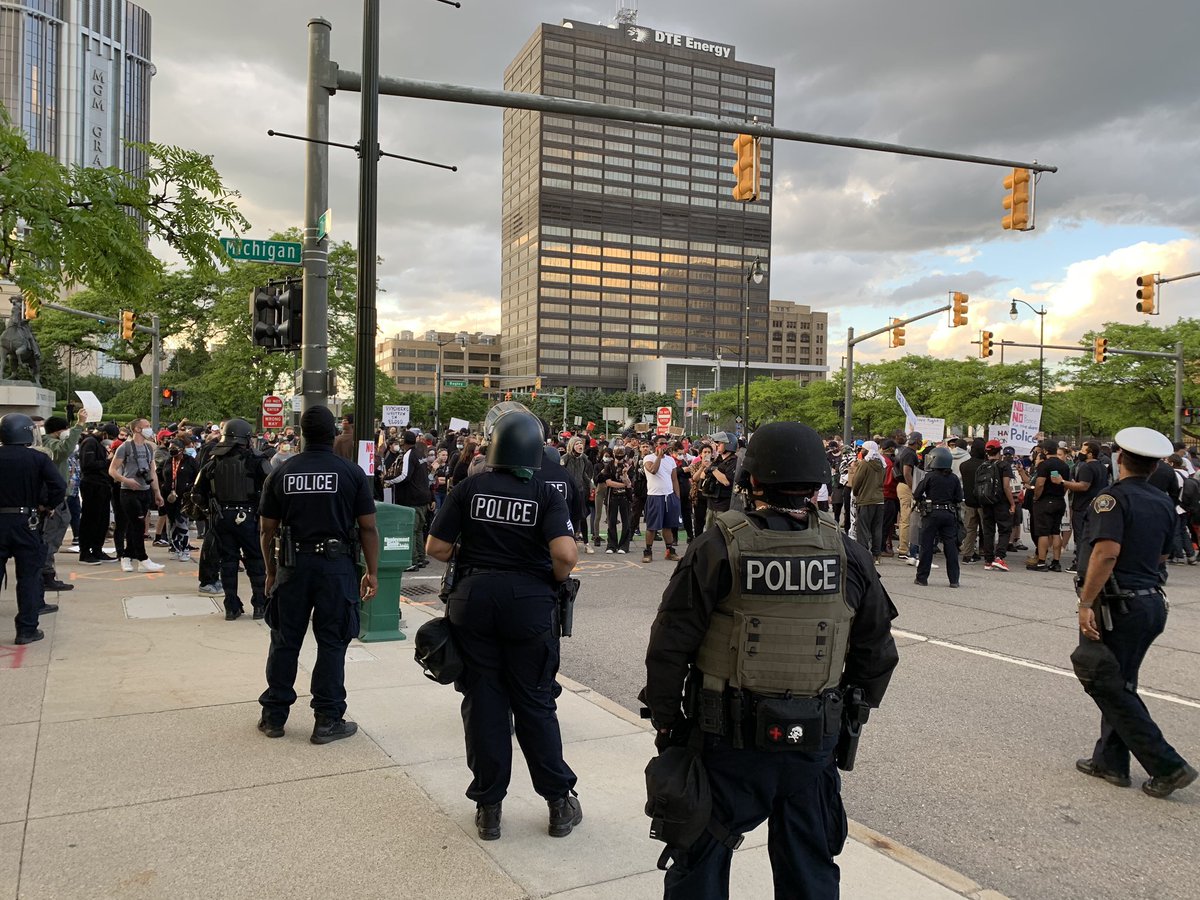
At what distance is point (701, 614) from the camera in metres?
2.61

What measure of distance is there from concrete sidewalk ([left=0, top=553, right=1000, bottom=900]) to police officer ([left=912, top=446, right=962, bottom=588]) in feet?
22.3

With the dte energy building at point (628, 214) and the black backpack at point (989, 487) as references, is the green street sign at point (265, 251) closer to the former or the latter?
the black backpack at point (989, 487)

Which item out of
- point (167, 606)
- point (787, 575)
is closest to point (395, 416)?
point (167, 606)

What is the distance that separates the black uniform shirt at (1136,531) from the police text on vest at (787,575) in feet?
9.33

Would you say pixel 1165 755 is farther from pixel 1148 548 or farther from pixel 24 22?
pixel 24 22

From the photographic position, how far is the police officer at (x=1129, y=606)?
179 inches

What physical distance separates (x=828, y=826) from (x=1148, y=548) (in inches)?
118

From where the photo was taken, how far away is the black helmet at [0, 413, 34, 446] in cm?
721

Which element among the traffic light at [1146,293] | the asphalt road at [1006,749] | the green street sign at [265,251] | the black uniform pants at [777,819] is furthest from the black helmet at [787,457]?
the traffic light at [1146,293]

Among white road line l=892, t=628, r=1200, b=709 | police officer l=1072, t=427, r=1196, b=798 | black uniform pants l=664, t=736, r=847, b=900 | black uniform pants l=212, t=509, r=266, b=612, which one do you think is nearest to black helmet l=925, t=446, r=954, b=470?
white road line l=892, t=628, r=1200, b=709

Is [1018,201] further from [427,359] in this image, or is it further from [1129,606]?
[427,359]

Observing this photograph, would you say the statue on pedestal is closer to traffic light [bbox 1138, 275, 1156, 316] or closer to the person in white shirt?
the person in white shirt

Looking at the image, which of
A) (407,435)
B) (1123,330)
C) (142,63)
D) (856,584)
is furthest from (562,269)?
(856,584)

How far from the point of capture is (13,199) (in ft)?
22.4
